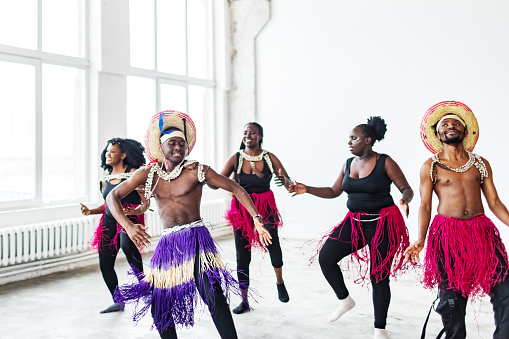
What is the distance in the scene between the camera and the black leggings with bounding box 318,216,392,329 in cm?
292

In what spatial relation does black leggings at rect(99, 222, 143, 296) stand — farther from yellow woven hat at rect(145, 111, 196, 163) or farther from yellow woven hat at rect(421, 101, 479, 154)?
yellow woven hat at rect(421, 101, 479, 154)

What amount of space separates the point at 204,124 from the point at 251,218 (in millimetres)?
4034

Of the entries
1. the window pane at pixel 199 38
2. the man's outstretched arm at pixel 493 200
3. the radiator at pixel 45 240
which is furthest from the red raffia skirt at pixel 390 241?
the window pane at pixel 199 38

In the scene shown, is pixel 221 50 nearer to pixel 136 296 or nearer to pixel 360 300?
pixel 360 300

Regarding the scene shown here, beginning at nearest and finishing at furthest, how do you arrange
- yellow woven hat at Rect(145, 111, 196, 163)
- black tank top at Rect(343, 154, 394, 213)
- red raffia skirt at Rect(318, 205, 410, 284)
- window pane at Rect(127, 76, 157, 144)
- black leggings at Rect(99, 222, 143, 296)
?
yellow woven hat at Rect(145, 111, 196, 163) < red raffia skirt at Rect(318, 205, 410, 284) < black tank top at Rect(343, 154, 394, 213) < black leggings at Rect(99, 222, 143, 296) < window pane at Rect(127, 76, 157, 144)

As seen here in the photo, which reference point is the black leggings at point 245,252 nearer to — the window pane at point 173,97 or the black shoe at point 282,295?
the black shoe at point 282,295

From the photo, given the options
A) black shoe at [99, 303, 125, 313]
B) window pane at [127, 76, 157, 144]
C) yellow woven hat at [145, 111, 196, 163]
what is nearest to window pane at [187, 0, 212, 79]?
window pane at [127, 76, 157, 144]

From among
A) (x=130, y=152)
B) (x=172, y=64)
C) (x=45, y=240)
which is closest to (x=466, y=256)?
(x=130, y=152)

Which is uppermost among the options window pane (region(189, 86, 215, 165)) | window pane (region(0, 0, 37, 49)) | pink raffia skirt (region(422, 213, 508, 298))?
window pane (region(0, 0, 37, 49))

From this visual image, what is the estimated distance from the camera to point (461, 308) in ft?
8.41

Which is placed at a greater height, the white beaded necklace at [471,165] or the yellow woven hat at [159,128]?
the yellow woven hat at [159,128]

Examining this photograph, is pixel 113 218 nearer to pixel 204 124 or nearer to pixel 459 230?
pixel 459 230

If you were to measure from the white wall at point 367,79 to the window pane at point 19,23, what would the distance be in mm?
3203

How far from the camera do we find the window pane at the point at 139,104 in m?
6.14
